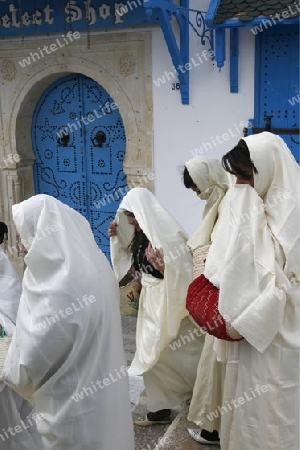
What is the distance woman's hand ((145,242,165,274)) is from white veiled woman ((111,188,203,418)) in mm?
18

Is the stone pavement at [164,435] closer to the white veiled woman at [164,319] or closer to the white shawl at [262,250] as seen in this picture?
the white veiled woman at [164,319]

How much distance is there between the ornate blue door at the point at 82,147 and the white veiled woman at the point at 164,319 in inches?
87.5

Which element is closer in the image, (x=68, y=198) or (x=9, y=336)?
(x=9, y=336)

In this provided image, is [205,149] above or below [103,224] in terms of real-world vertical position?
above

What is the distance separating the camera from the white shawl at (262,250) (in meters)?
1.82

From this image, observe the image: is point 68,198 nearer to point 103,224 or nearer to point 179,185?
point 103,224

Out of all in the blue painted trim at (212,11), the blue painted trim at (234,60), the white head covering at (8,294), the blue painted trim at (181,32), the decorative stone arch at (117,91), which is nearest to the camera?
the white head covering at (8,294)

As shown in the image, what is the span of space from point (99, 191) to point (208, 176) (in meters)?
2.70

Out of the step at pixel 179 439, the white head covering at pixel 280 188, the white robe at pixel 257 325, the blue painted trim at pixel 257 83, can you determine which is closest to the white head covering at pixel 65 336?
the white robe at pixel 257 325

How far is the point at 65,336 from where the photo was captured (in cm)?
189

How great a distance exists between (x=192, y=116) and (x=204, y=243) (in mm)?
1945

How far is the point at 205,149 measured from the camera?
446 cm

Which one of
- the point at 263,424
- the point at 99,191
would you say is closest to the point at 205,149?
the point at 99,191

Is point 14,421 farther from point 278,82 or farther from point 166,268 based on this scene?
point 278,82
